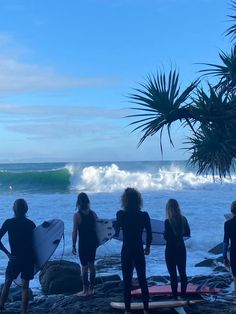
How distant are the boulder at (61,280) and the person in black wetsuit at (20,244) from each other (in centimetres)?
274

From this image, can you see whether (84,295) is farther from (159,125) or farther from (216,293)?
(159,125)

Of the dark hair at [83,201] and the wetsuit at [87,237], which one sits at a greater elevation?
the dark hair at [83,201]

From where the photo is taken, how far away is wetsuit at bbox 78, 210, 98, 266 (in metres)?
→ 7.93

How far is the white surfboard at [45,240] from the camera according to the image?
7.55 metres

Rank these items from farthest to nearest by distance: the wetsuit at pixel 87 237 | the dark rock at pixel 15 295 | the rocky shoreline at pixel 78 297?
the dark rock at pixel 15 295
the wetsuit at pixel 87 237
the rocky shoreline at pixel 78 297

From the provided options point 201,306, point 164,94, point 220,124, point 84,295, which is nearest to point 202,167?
point 220,124

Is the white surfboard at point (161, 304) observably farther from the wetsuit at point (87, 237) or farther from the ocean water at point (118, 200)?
the ocean water at point (118, 200)

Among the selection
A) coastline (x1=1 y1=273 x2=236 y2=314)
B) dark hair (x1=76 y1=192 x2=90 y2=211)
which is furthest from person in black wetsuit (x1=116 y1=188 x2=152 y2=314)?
dark hair (x1=76 y1=192 x2=90 y2=211)

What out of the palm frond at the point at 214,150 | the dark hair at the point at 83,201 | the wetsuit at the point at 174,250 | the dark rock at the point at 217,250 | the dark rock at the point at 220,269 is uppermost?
the palm frond at the point at 214,150

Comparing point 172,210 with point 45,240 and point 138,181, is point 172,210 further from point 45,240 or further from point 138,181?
point 138,181

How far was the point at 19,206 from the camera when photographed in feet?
22.8

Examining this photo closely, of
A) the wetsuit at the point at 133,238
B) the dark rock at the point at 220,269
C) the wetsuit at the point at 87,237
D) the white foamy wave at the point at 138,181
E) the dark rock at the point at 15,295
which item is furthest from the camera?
the white foamy wave at the point at 138,181

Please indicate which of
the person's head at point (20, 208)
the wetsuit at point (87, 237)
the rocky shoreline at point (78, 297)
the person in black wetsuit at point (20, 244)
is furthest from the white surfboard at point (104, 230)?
the person's head at point (20, 208)

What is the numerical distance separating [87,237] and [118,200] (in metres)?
Answer: 24.4
